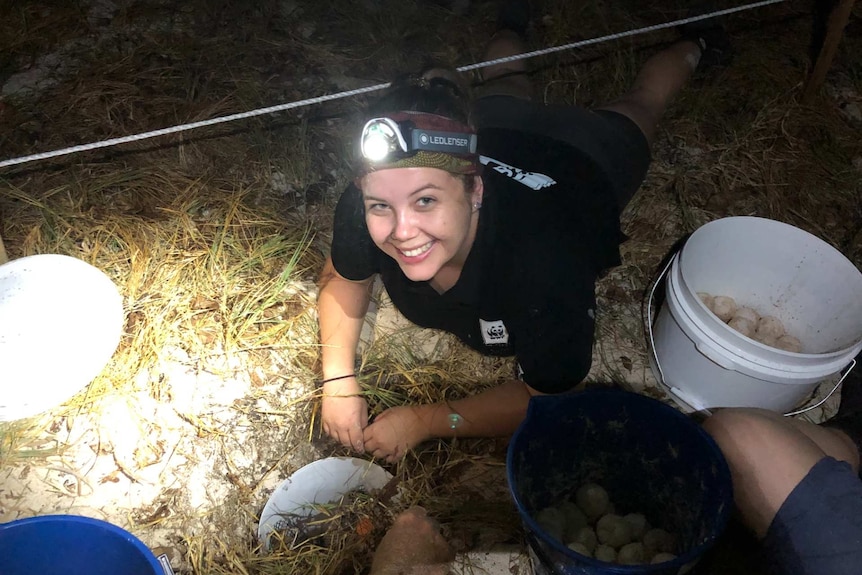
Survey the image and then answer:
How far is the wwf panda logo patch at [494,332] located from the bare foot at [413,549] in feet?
1.68

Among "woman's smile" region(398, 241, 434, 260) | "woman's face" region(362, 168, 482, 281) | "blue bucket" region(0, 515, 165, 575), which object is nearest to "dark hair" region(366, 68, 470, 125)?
"woman's face" region(362, 168, 482, 281)

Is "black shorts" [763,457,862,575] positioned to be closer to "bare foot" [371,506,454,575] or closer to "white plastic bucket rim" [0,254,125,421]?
"bare foot" [371,506,454,575]

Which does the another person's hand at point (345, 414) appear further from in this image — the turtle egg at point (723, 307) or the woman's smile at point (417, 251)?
the turtle egg at point (723, 307)

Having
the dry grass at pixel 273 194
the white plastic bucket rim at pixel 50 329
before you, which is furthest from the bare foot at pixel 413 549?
the white plastic bucket rim at pixel 50 329

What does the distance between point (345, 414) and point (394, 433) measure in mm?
162

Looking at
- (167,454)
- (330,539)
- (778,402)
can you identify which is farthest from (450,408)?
(778,402)

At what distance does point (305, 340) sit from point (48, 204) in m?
1.07

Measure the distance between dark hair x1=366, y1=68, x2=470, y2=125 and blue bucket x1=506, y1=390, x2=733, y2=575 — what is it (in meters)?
0.71

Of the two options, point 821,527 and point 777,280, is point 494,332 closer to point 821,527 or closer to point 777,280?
point 821,527

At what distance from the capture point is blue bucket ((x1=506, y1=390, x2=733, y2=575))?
1578mm

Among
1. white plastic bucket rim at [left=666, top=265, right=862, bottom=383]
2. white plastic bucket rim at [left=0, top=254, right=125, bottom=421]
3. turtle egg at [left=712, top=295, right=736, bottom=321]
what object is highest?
white plastic bucket rim at [left=0, top=254, right=125, bottom=421]

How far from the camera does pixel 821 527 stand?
1524mm

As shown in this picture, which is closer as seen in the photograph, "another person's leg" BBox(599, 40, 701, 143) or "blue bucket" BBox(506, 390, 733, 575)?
"blue bucket" BBox(506, 390, 733, 575)

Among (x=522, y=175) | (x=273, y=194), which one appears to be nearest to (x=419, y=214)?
(x=522, y=175)
